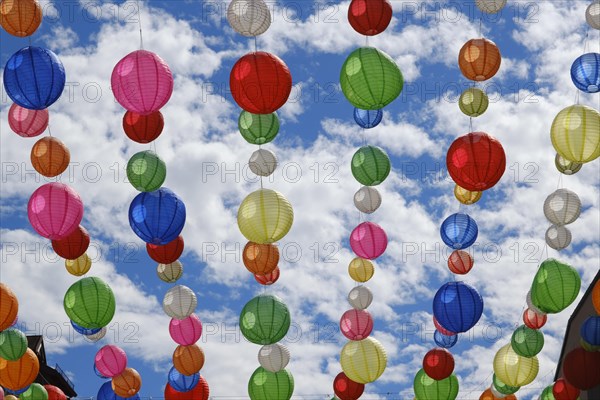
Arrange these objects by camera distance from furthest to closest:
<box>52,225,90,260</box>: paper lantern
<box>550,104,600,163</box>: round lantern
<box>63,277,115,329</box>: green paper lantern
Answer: <box>63,277,115,329</box>: green paper lantern < <box>52,225,90,260</box>: paper lantern < <box>550,104,600,163</box>: round lantern

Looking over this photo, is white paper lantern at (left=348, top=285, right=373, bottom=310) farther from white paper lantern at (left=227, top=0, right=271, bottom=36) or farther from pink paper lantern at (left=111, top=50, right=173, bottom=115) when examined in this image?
white paper lantern at (left=227, top=0, right=271, bottom=36)

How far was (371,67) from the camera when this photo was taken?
886 centimetres

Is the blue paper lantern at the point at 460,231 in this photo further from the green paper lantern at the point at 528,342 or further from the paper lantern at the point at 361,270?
the green paper lantern at the point at 528,342

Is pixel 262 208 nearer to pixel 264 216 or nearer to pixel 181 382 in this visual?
pixel 264 216

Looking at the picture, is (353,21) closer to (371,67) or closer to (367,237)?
(371,67)

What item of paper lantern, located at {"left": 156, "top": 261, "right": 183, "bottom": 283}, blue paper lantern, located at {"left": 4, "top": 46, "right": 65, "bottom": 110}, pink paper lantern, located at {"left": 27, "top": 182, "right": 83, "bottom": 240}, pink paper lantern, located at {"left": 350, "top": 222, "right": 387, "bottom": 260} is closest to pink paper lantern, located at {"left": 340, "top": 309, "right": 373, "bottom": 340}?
pink paper lantern, located at {"left": 350, "top": 222, "right": 387, "bottom": 260}

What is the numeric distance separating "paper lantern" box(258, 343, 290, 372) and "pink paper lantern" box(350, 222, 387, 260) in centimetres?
151

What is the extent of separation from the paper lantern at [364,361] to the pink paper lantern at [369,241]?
1097 mm

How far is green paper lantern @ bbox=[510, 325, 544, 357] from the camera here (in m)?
11.8

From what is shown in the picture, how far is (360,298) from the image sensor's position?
39.0 ft

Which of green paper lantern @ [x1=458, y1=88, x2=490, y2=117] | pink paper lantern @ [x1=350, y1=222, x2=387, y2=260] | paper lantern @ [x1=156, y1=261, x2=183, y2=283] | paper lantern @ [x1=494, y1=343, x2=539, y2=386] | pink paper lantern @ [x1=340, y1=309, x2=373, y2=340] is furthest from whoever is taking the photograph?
paper lantern @ [x1=494, y1=343, x2=539, y2=386]

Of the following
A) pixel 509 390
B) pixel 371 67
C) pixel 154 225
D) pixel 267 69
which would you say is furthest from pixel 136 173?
pixel 509 390

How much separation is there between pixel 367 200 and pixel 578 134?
9.60 ft

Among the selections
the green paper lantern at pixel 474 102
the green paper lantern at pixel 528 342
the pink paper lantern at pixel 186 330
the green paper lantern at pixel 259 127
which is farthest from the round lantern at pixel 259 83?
the green paper lantern at pixel 528 342
